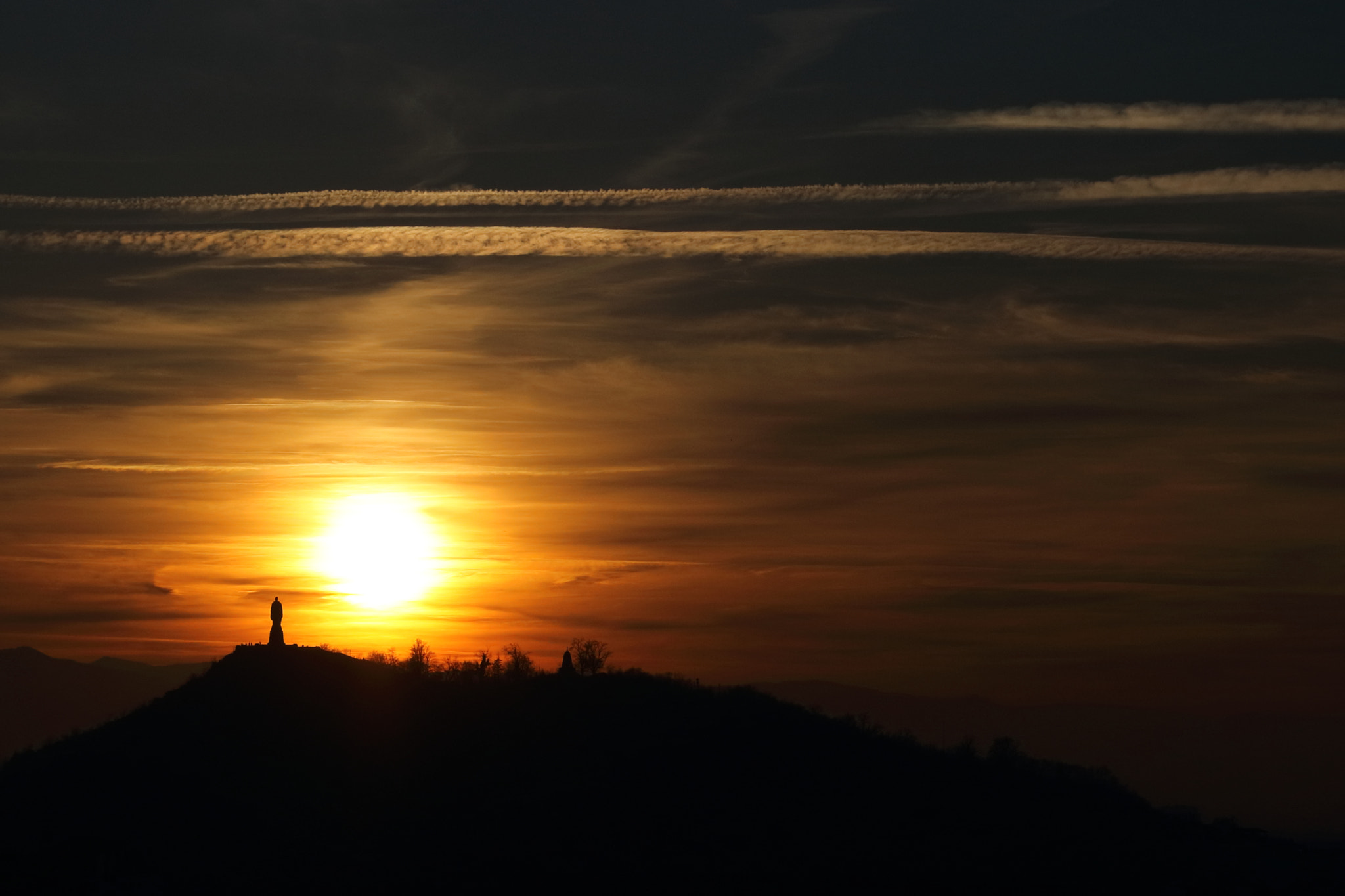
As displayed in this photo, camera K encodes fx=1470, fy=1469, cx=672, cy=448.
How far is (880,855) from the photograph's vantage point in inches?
2098

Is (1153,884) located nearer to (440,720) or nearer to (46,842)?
(440,720)

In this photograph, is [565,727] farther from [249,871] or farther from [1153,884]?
[1153,884]

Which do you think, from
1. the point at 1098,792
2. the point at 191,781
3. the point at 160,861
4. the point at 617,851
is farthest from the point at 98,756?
the point at 1098,792

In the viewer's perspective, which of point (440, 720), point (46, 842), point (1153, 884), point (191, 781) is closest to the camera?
point (1153, 884)

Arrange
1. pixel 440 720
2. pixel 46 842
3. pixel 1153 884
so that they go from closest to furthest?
pixel 1153 884 < pixel 46 842 < pixel 440 720

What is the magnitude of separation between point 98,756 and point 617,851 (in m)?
24.5

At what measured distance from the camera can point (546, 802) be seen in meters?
57.8

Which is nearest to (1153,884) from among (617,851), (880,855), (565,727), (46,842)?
(880,855)

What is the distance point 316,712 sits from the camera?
64.7m

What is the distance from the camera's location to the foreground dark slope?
52750 mm

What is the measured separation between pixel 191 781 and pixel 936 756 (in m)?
31.9

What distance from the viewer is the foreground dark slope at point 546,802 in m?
52.8

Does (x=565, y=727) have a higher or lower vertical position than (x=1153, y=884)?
higher

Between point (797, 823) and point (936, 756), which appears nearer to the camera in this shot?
point (797, 823)
